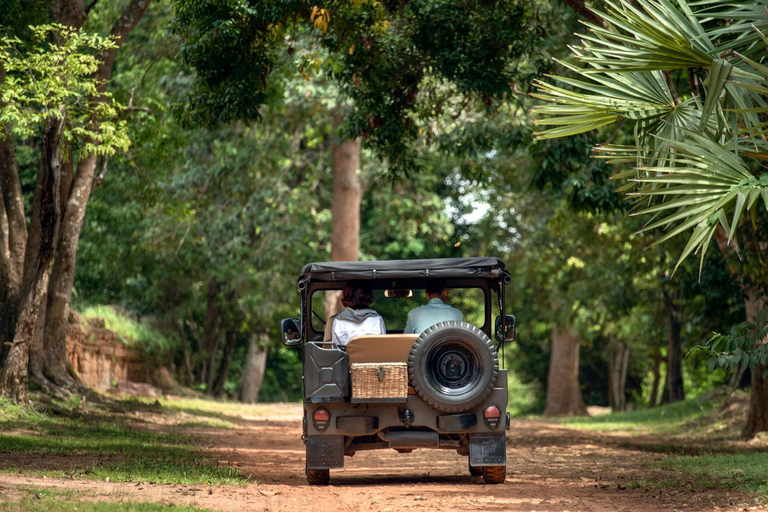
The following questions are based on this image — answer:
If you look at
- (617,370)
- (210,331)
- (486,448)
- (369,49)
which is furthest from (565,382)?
(486,448)

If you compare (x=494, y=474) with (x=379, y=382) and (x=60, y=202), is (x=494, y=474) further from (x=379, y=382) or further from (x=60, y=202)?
(x=60, y=202)

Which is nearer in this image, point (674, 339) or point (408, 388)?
point (408, 388)

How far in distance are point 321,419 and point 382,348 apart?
0.95m

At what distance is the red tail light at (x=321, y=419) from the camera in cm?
930

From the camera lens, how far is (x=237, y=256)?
27.0m

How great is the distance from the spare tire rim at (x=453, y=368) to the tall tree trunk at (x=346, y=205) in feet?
51.1

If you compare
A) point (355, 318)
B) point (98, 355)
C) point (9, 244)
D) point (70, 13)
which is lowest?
point (98, 355)

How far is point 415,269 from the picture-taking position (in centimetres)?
976

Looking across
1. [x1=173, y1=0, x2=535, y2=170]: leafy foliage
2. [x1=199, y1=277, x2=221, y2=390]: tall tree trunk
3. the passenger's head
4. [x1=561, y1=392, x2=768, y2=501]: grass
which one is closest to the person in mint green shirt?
the passenger's head

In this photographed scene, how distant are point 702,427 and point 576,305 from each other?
913 cm

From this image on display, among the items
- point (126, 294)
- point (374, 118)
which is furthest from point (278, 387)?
point (374, 118)

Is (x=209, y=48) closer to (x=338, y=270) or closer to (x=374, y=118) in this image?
(x=374, y=118)

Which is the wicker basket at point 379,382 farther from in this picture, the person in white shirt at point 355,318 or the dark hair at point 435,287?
the dark hair at point 435,287

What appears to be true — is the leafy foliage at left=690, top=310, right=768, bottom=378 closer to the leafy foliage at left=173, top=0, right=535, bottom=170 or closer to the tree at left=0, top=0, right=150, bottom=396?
the leafy foliage at left=173, top=0, right=535, bottom=170
